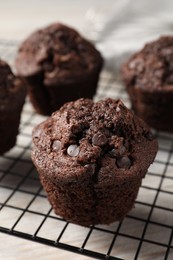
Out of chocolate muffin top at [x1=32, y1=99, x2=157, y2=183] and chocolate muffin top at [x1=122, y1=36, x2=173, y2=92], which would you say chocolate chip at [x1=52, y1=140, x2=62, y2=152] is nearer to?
chocolate muffin top at [x1=32, y1=99, x2=157, y2=183]

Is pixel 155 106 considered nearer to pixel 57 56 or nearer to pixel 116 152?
pixel 57 56

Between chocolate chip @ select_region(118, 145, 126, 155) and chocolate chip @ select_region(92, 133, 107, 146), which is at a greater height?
chocolate chip @ select_region(92, 133, 107, 146)

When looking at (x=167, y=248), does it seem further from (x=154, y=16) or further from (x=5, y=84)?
(x=154, y=16)

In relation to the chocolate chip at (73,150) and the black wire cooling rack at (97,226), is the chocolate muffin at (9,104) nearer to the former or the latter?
the black wire cooling rack at (97,226)

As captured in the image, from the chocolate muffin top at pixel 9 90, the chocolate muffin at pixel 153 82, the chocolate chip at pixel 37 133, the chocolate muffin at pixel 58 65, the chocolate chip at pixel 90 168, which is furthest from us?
the chocolate muffin at pixel 58 65

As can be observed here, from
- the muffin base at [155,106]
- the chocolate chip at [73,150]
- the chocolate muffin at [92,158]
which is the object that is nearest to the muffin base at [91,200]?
the chocolate muffin at [92,158]

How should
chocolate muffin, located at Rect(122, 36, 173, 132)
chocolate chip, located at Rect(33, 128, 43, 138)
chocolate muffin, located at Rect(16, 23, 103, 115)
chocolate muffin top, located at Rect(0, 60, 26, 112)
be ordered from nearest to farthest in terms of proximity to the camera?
chocolate chip, located at Rect(33, 128, 43, 138) < chocolate muffin top, located at Rect(0, 60, 26, 112) < chocolate muffin, located at Rect(122, 36, 173, 132) < chocolate muffin, located at Rect(16, 23, 103, 115)

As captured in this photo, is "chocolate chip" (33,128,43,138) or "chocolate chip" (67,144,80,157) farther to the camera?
"chocolate chip" (33,128,43,138)

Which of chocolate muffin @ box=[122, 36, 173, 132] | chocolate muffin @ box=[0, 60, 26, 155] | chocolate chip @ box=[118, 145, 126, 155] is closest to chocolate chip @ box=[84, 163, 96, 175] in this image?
chocolate chip @ box=[118, 145, 126, 155]
